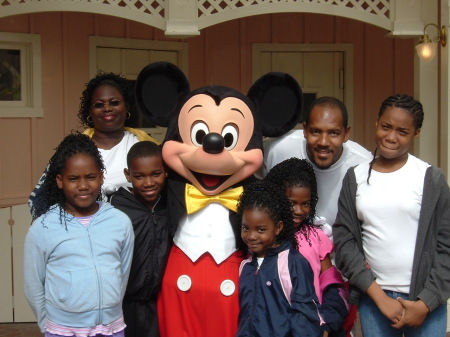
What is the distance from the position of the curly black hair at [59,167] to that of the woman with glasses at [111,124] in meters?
0.48

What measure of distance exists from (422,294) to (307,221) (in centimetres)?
75

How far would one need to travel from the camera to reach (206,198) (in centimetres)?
398

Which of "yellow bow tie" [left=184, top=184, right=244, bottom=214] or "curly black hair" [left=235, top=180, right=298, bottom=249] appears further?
"yellow bow tie" [left=184, top=184, right=244, bottom=214]

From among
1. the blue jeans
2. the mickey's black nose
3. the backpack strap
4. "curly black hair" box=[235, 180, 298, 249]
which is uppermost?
the mickey's black nose

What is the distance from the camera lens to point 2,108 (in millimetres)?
6562

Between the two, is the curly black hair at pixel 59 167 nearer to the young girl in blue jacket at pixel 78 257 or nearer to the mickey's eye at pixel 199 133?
the young girl in blue jacket at pixel 78 257

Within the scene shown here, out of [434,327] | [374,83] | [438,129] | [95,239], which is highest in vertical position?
[374,83]

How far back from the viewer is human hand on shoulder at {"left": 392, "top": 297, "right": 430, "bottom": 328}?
3.48m

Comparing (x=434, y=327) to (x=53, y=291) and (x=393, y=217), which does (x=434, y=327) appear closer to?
(x=393, y=217)

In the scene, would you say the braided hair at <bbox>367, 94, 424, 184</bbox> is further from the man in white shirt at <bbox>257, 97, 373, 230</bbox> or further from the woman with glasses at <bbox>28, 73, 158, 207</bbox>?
the woman with glasses at <bbox>28, 73, 158, 207</bbox>

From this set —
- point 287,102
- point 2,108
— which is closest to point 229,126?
point 287,102

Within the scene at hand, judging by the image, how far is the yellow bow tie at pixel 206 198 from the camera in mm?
3949

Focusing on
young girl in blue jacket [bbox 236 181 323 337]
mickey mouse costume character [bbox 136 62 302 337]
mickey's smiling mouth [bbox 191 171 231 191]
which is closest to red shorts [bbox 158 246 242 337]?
mickey mouse costume character [bbox 136 62 302 337]

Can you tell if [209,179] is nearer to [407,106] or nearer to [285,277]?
[285,277]
